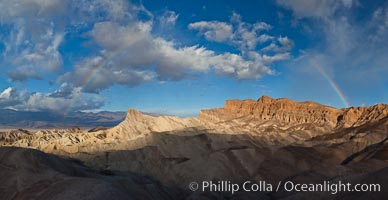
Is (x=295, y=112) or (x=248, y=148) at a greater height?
(x=295, y=112)

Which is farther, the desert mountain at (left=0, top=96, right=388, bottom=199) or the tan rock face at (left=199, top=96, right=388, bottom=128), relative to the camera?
the tan rock face at (left=199, top=96, right=388, bottom=128)

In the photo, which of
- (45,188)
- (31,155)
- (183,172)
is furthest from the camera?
(183,172)

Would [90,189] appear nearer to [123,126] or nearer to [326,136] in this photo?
[123,126]

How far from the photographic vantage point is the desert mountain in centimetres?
6669

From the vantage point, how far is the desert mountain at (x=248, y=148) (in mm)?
66688

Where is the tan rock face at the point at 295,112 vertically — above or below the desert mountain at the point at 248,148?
above

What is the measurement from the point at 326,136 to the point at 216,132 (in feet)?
113

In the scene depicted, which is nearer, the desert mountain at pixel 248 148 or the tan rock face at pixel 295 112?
the desert mountain at pixel 248 148

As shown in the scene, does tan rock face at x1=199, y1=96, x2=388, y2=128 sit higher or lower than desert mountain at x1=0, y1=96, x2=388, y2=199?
higher

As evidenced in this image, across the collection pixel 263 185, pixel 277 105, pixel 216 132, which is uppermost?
pixel 277 105

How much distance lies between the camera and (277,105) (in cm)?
14912

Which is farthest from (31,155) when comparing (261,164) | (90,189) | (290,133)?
(290,133)

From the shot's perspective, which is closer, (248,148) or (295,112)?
(248,148)

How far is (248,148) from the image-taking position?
8081 centimetres
